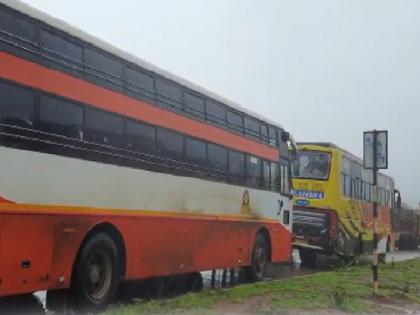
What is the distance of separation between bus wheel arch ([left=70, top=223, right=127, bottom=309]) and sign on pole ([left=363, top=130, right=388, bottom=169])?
197 inches

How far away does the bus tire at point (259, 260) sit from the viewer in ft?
48.0

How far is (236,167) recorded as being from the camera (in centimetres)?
1364

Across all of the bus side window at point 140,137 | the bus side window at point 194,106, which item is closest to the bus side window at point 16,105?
the bus side window at point 140,137

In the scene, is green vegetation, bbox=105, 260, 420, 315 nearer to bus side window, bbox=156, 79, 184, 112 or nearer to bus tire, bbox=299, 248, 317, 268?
bus side window, bbox=156, 79, 184, 112

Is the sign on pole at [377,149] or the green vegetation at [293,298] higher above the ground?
the sign on pole at [377,149]

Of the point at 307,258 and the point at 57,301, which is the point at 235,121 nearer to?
the point at 57,301

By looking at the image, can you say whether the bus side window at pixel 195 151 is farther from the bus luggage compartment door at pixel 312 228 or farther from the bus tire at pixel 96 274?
the bus luggage compartment door at pixel 312 228

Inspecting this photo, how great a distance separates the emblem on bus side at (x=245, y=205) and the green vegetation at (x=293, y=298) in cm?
→ 195

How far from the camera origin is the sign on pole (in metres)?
11.7

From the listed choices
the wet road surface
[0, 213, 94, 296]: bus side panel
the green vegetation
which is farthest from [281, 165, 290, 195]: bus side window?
[0, 213, 94, 296]: bus side panel

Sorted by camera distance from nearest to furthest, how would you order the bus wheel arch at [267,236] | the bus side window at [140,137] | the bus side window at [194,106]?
the bus side window at [140,137], the bus side window at [194,106], the bus wheel arch at [267,236]

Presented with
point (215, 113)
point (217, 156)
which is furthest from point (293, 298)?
point (215, 113)

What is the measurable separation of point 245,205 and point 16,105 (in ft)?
25.1

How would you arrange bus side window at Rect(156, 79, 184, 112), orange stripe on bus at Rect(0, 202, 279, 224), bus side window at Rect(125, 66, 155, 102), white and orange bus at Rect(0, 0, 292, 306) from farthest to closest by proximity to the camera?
bus side window at Rect(156, 79, 184, 112) < bus side window at Rect(125, 66, 155, 102) < white and orange bus at Rect(0, 0, 292, 306) < orange stripe on bus at Rect(0, 202, 279, 224)
